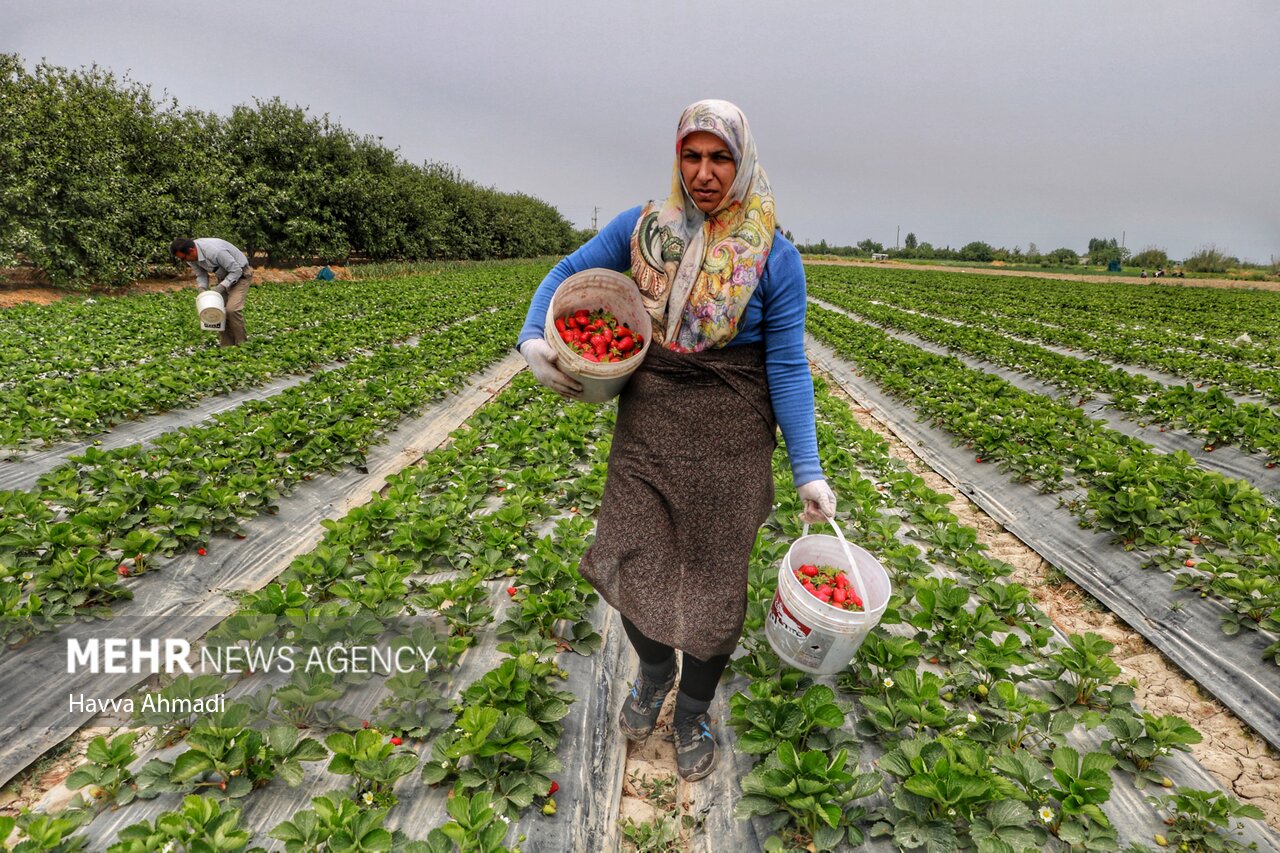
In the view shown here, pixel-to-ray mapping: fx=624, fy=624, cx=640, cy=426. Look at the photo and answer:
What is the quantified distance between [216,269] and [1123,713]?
1119 cm

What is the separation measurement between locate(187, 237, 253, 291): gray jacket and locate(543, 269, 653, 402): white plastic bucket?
28.6ft

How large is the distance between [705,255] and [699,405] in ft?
1.57

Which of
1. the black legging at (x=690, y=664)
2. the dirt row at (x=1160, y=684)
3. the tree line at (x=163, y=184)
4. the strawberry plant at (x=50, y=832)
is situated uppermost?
the tree line at (x=163, y=184)

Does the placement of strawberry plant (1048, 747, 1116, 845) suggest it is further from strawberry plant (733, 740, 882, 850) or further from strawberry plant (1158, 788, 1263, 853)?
strawberry plant (733, 740, 882, 850)

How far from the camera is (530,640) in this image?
2.89m

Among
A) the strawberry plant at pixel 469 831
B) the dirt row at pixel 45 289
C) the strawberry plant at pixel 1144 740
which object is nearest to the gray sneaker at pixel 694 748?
the strawberry plant at pixel 469 831

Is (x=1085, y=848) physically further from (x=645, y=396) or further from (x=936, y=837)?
(x=645, y=396)

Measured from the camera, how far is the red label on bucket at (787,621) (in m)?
Answer: 2.22

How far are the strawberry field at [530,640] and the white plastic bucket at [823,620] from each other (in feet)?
0.80

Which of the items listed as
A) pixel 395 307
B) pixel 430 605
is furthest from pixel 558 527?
pixel 395 307

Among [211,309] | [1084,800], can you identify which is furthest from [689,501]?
[211,309]

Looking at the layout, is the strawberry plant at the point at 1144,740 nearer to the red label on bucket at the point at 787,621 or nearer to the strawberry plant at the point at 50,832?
the red label on bucket at the point at 787,621

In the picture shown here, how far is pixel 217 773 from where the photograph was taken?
2.23 metres

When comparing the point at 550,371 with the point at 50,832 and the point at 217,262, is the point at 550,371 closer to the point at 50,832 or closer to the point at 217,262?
the point at 50,832
